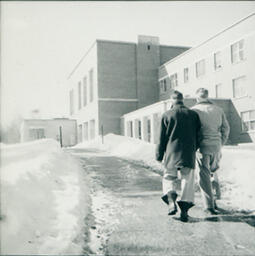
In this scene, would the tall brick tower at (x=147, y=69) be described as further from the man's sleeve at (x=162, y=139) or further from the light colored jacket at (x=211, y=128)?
the man's sleeve at (x=162, y=139)

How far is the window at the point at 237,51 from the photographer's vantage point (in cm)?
2362

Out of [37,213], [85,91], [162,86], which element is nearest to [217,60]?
[162,86]

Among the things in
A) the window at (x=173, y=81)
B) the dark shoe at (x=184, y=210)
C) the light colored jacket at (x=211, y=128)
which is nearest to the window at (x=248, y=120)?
the window at (x=173, y=81)

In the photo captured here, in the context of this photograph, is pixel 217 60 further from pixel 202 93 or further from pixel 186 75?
pixel 202 93

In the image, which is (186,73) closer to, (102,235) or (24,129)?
(24,129)

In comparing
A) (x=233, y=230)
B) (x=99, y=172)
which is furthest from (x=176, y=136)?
(x=99, y=172)

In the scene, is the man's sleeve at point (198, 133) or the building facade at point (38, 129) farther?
the building facade at point (38, 129)

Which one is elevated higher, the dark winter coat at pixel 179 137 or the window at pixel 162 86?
the window at pixel 162 86

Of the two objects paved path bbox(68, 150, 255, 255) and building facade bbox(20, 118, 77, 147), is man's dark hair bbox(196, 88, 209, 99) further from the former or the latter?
building facade bbox(20, 118, 77, 147)

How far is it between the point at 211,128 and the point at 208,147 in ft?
1.02

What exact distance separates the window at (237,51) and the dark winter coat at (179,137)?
66.9 ft

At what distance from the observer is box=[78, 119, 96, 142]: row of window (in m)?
38.6

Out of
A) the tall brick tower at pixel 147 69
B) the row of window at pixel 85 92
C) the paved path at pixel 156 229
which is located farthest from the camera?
the row of window at pixel 85 92

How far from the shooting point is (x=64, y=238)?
367 cm
